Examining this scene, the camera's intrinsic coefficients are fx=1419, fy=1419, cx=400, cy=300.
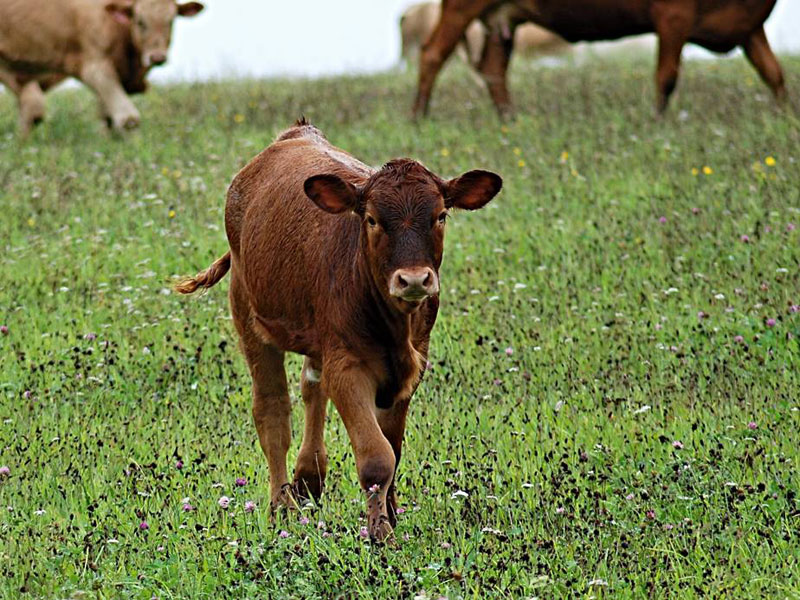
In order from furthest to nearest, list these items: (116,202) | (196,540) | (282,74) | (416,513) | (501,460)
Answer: (282,74) < (116,202) < (501,460) < (416,513) < (196,540)

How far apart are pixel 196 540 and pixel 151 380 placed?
2776mm

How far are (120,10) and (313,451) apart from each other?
427 inches

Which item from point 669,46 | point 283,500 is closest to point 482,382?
point 283,500

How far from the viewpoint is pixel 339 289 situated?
5.92 metres

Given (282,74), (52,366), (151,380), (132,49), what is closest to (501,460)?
(151,380)

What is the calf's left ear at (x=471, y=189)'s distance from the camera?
19.2ft

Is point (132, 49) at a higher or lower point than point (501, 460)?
lower

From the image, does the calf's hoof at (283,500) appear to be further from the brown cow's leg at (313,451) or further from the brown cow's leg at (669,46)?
the brown cow's leg at (669,46)

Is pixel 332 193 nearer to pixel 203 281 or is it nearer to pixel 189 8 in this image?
pixel 203 281

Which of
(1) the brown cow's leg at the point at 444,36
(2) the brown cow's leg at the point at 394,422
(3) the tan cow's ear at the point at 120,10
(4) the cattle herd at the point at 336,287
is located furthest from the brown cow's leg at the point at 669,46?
(2) the brown cow's leg at the point at 394,422

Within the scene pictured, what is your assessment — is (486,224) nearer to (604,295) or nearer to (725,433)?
(604,295)

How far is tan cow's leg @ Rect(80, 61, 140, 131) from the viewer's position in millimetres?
15555

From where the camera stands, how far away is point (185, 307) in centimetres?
969

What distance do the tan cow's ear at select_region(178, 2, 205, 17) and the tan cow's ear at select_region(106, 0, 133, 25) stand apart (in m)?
0.78
